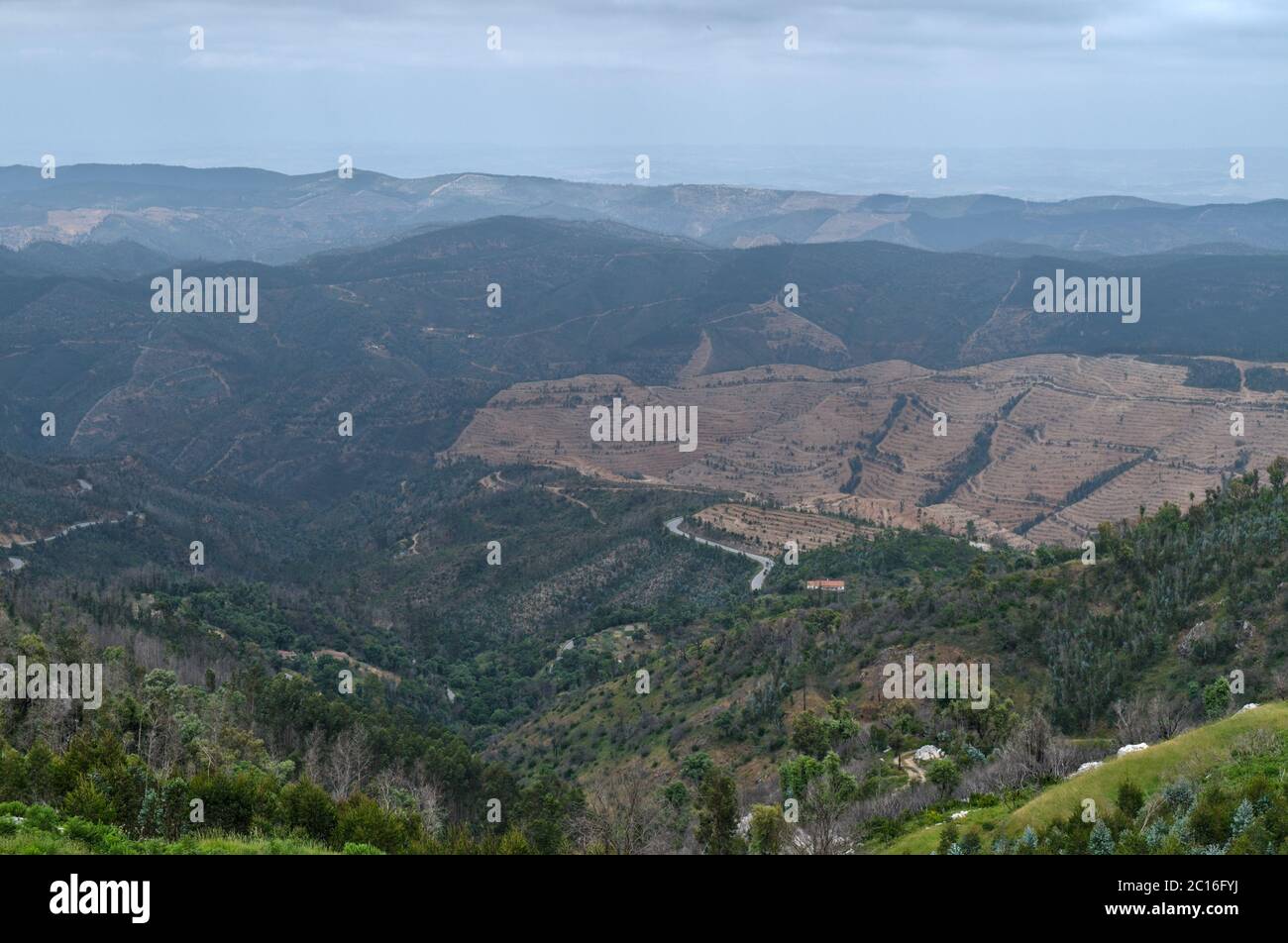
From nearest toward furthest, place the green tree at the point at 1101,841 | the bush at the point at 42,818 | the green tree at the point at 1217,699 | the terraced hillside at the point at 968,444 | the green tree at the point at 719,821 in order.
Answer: the green tree at the point at 1101,841, the bush at the point at 42,818, the green tree at the point at 719,821, the green tree at the point at 1217,699, the terraced hillside at the point at 968,444

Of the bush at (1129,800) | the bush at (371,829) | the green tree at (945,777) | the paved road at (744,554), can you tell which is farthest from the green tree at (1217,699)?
the paved road at (744,554)

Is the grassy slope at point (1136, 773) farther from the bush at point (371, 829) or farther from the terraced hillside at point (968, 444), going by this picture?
the terraced hillside at point (968, 444)

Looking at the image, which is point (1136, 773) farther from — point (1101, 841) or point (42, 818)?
point (42, 818)

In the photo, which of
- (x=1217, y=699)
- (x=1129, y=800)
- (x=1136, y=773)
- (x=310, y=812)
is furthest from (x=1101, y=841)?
(x=310, y=812)

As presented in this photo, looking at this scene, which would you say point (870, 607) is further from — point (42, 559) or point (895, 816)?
point (42, 559)

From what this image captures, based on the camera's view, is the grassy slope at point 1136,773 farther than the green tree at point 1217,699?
No

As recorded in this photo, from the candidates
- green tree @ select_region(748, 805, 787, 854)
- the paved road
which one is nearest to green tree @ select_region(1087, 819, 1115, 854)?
green tree @ select_region(748, 805, 787, 854)
